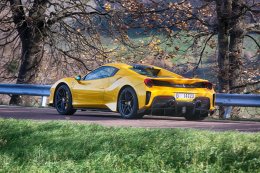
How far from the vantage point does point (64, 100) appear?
14.7 m

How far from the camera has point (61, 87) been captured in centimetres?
1470

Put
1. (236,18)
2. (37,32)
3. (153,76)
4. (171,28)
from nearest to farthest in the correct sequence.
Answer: (153,76) < (236,18) < (171,28) < (37,32)

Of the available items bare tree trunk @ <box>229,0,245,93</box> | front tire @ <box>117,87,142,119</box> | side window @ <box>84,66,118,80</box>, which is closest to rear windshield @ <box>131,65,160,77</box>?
side window @ <box>84,66,118,80</box>

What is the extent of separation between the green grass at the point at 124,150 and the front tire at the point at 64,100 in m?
4.22

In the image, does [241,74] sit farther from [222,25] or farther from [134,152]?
[134,152]

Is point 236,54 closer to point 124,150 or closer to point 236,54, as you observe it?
point 236,54

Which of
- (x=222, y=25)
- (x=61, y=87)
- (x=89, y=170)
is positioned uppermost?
(x=222, y=25)

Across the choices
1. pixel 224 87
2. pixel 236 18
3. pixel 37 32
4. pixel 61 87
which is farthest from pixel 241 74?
pixel 61 87

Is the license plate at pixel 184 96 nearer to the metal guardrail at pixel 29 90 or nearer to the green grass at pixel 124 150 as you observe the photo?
the green grass at pixel 124 150

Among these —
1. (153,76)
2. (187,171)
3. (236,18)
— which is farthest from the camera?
(236,18)

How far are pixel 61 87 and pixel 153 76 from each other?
8.03 ft

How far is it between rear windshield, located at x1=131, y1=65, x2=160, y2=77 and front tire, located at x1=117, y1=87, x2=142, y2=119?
2.16 ft

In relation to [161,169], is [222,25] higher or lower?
higher

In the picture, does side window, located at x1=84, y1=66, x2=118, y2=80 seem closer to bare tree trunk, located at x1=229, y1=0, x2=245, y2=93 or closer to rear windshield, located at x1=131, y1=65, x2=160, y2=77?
rear windshield, located at x1=131, y1=65, x2=160, y2=77
